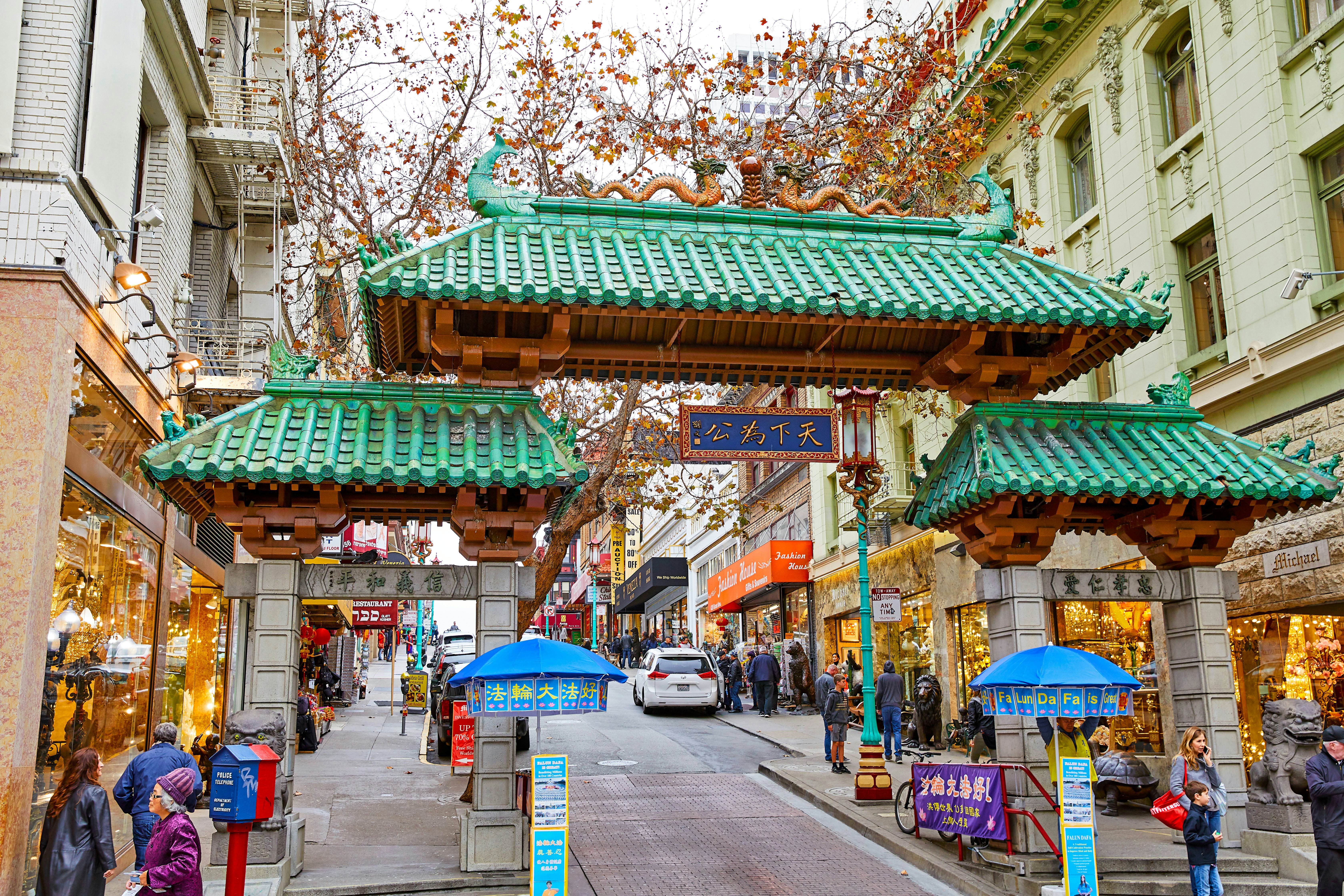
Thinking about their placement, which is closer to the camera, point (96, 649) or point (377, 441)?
point (377, 441)

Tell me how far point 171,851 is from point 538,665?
2.99 m

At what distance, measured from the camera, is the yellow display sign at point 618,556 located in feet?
198

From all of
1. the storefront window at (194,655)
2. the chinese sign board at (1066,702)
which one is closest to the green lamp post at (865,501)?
the chinese sign board at (1066,702)

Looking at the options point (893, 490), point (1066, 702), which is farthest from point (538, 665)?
point (893, 490)

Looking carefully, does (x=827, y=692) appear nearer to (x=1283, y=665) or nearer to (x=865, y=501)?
(x=865, y=501)

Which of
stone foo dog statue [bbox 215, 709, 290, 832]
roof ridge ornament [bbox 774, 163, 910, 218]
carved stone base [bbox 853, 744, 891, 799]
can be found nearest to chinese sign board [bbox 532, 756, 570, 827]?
stone foo dog statue [bbox 215, 709, 290, 832]

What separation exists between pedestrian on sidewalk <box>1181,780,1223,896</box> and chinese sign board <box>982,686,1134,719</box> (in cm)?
86

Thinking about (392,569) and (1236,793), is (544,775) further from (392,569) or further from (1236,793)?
(1236,793)

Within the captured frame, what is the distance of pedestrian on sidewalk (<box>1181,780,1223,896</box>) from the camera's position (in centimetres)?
887

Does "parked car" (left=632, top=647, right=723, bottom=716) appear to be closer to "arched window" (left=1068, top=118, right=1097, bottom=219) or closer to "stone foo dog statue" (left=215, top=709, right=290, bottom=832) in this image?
"arched window" (left=1068, top=118, right=1097, bottom=219)

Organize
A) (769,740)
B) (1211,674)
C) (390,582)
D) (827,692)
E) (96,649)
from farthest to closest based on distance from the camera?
(769,740), (827,692), (96,649), (1211,674), (390,582)

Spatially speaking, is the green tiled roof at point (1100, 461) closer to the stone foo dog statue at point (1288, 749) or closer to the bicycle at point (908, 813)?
the stone foo dog statue at point (1288, 749)

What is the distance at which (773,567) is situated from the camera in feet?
105

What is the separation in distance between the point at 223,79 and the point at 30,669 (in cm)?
1226
